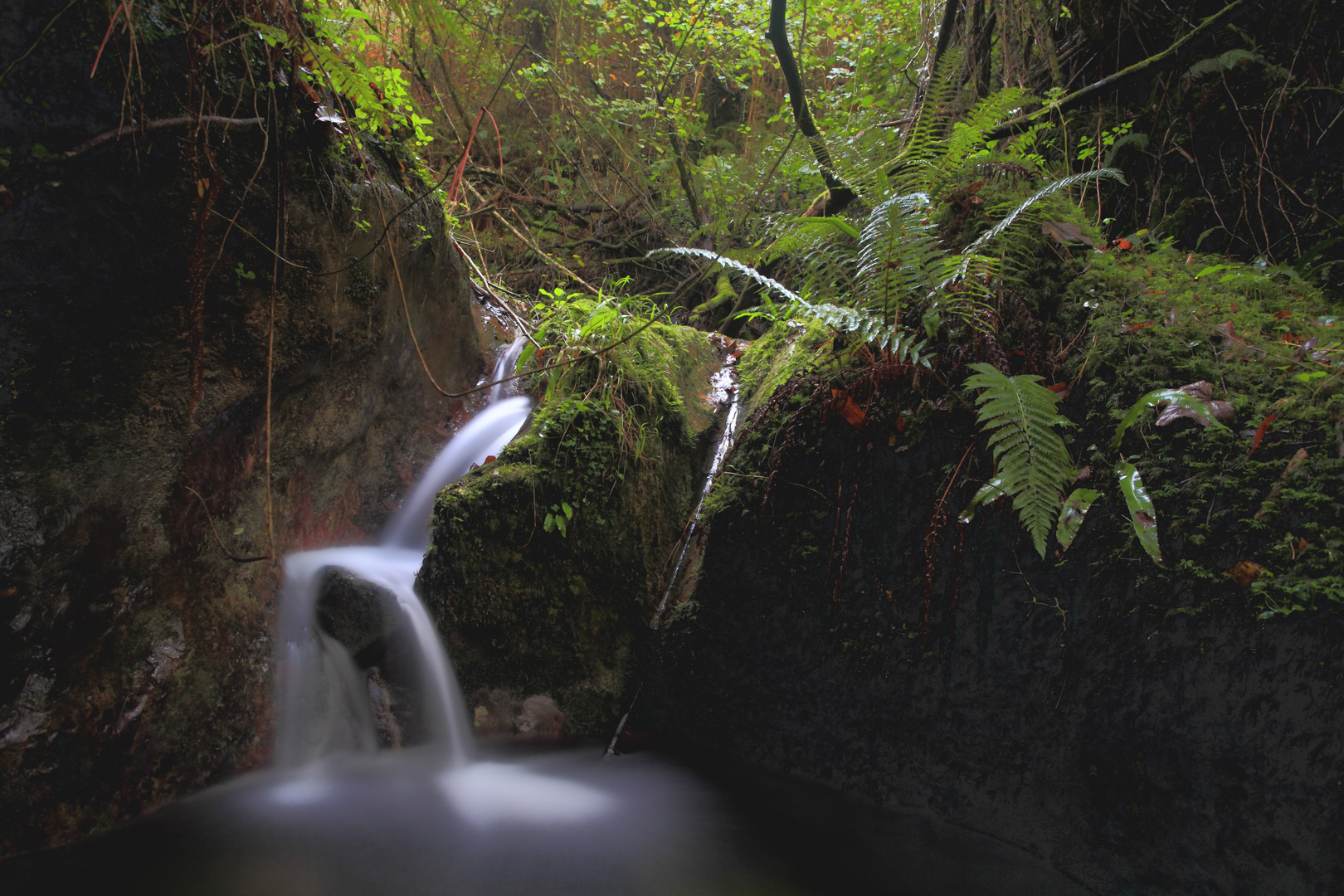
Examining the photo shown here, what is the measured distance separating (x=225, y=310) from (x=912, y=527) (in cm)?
296

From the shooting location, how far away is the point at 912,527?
2.29 metres

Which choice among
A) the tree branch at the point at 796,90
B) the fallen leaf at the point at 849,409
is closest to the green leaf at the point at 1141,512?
the fallen leaf at the point at 849,409

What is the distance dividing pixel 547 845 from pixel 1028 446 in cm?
220

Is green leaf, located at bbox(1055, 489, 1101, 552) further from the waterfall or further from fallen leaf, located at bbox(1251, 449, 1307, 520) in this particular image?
the waterfall

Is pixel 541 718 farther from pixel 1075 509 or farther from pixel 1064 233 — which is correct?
pixel 1064 233

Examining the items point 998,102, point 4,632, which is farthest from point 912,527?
point 4,632

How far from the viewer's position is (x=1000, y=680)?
2.09 metres

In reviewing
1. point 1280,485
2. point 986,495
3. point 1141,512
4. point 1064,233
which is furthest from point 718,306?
point 1280,485

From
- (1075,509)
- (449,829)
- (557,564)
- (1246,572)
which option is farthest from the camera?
(557,564)

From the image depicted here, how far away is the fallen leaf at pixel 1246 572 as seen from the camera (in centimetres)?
167

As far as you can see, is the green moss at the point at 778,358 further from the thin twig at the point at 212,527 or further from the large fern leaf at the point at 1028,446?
the thin twig at the point at 212,527

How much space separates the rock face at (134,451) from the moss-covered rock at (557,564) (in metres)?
0.89

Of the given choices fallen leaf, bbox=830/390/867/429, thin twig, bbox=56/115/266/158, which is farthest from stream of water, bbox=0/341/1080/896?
thin twig, bbox=56/115/266/158

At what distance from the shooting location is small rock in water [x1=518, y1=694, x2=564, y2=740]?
2912mm
